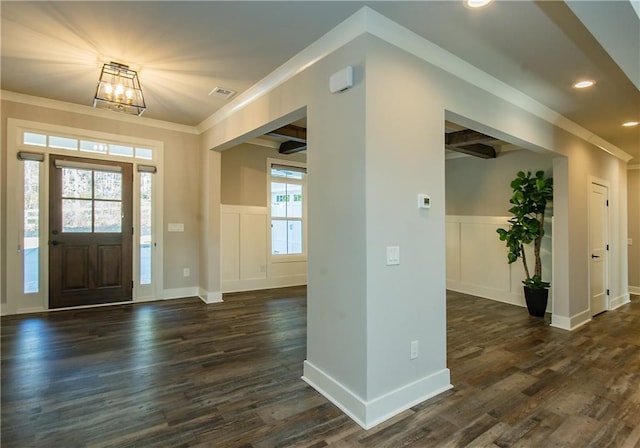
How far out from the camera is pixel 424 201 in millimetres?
2498

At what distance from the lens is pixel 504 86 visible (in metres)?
3.19

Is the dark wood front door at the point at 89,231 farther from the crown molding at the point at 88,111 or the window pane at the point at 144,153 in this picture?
the crown molding at the point at 88,111

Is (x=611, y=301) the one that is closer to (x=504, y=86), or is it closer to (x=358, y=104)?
(x=504, y=86)

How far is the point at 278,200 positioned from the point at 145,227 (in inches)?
95.3

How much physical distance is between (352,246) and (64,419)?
216 centimetres

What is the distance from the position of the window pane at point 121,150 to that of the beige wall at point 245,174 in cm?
143

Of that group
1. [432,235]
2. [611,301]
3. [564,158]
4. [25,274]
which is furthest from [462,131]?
[25,274]

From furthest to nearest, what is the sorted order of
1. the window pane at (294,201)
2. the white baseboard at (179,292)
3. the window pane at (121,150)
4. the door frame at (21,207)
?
the window pane at (294,201), the white baseboard at (179,292), the window pane at (121,150), the door frame at (21,207)

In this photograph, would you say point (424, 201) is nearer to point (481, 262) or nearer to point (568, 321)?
point (568, 321)

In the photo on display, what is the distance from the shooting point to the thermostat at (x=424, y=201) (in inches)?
97.5

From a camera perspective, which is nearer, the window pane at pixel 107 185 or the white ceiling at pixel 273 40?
the white ceiling at pixel 273 40

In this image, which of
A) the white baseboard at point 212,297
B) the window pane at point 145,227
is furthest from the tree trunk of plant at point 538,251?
the window pane at point 145,227

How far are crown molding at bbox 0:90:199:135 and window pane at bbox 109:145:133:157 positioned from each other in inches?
15.2

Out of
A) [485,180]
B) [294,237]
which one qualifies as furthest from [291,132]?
[485,180]
